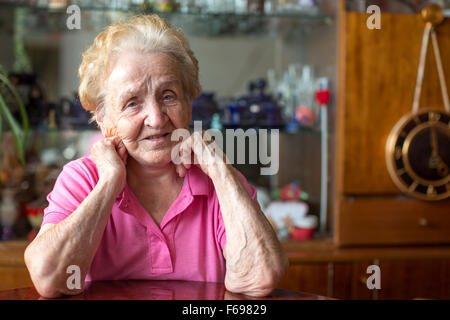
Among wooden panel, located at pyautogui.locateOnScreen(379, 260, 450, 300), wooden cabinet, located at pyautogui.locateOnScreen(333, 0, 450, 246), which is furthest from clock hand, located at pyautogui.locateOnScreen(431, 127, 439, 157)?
wooden panel, located at pyautogui.locateOnScreen(379, 260, 450, 300)

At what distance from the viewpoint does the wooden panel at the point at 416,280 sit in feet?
8.14

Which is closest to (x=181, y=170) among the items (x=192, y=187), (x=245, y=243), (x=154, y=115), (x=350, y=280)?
(x=192, y=187)

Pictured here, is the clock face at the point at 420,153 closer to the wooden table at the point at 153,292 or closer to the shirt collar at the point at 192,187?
the shirt collar at the point at 192,187

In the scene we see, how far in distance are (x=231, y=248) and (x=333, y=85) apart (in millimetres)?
1491

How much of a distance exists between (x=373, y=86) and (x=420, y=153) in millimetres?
372

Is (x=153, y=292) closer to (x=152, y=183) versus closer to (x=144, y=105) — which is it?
(x=152, y=183)

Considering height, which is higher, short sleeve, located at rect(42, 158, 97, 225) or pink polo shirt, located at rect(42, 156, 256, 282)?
short sleeve, located at rect(42, 158, 97, 225)

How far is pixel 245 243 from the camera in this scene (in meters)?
1.27

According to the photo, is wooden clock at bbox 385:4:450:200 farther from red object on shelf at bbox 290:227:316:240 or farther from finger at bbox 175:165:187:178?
finger at bbox 175:165:187:178

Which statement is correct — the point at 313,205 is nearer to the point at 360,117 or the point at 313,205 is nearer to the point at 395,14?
the point at 360,117

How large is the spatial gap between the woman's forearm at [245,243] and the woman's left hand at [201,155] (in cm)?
2

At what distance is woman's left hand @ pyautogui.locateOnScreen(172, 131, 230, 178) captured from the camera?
1365 mm

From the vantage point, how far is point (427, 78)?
2.51 m

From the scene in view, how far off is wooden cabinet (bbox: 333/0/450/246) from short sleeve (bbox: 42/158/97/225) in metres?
1.41
